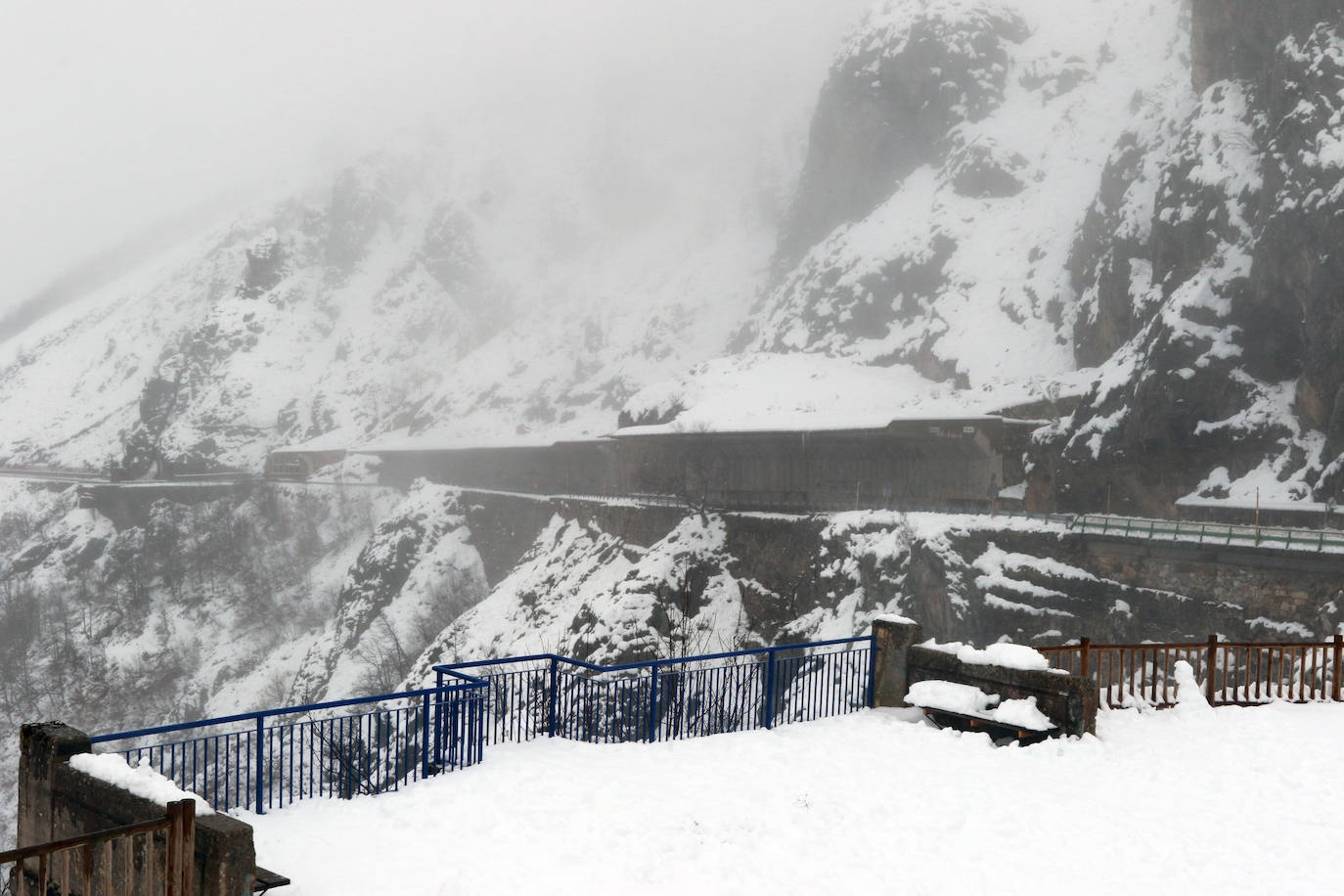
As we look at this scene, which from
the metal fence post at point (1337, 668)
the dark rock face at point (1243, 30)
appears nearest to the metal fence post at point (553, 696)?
the metal fence post at point (1337, 668)

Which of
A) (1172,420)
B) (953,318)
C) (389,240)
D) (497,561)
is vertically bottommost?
(497,561)

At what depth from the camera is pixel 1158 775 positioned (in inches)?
387

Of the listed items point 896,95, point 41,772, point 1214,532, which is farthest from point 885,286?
point 41,772

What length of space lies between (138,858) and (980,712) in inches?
357

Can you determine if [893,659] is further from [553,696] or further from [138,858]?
[138,858]

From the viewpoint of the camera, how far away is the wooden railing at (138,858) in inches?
196

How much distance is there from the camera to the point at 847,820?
27.7 ft

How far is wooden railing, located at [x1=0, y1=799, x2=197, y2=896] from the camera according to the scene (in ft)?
16.4

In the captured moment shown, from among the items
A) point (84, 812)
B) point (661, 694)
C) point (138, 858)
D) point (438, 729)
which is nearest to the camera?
point (138, 858)

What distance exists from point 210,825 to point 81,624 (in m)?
68.8

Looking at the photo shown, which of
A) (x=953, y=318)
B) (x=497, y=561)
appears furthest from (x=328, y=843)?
(x=953, y=318)

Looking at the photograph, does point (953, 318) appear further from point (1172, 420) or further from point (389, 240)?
point (389, 240)

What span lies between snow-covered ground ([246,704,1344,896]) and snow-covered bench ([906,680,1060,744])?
0.90 feet

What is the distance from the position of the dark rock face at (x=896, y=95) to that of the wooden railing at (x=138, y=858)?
242ft
